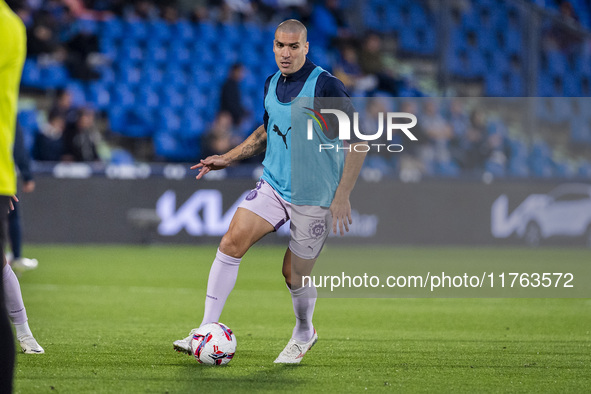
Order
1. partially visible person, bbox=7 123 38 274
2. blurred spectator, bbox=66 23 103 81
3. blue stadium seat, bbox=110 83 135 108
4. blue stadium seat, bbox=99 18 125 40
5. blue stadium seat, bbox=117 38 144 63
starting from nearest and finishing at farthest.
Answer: partially visible person, bbox=7 123 38 274, blurred spectator, bbox=66 23 103 81, blue stadium seat, bbox=110 83 135 108, blue stadium seat, bbox=99 18 125 40, blue stadium seat, bbox=117 38 144 63

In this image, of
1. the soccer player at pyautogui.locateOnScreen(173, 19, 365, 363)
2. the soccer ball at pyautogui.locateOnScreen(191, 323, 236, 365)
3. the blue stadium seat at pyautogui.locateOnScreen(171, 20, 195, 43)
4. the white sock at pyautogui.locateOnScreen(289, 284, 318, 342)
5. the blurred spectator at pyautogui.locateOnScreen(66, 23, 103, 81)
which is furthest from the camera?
the blue stadium seat at pyautogui.locateOnScreen(171, 20, 195, 43)

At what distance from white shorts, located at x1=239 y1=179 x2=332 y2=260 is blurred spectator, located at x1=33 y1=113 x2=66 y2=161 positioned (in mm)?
10128

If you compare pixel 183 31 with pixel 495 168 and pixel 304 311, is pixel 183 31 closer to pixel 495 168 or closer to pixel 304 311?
pixel 495 168

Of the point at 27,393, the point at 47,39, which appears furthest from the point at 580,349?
the point at 47,39

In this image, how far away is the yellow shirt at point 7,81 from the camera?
12.7 ft

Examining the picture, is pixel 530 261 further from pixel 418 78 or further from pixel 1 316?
pixel 1 316

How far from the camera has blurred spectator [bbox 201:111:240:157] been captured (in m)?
16.1

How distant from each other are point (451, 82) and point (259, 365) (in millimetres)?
14664

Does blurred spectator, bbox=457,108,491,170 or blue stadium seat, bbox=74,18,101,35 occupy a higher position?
blue stadium seat, bbox=74,18,101,35

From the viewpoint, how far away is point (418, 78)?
19844mm

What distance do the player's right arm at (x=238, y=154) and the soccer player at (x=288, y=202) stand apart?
0.26 m

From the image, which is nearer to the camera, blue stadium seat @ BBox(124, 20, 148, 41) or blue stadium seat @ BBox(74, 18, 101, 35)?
blue stadium seat @ BBox(74, 18, 101, 35)

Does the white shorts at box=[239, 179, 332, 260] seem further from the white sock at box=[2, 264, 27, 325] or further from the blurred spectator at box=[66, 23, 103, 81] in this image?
the blurred spectator at box=[66, 23, 103, 81]

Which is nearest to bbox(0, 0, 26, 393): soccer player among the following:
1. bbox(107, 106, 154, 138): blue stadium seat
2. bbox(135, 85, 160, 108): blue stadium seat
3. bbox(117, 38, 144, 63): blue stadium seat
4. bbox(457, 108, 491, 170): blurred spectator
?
bbox(457, 108, 491, 170): blurred spectator
